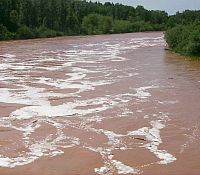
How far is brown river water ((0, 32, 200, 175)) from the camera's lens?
9.52 meters

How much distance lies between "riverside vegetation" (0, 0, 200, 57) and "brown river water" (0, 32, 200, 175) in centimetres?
1587

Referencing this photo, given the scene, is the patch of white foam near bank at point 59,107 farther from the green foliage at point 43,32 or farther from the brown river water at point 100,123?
the green foliage at point 43,32

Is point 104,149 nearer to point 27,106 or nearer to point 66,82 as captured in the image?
point 27,106

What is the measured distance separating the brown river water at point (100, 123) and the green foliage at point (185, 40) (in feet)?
34.3

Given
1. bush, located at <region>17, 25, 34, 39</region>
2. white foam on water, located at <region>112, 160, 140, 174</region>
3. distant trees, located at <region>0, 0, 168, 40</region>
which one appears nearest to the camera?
white foam on water, located at <region>112, 160, 140, 174</region>

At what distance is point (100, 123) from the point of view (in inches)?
512

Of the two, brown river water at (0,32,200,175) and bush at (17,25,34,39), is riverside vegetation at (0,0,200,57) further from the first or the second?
Answer: brown river water at (0,32,200,175)

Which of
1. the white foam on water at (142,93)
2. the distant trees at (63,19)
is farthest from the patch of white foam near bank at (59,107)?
the distant trees at (63,19)

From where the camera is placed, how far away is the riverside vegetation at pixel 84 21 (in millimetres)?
40472

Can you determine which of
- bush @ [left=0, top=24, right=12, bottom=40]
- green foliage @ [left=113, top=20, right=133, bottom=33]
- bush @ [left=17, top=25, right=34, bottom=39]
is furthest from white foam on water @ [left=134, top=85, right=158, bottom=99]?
green foliage @ [left=113, top=20, right=133, bottom=33]

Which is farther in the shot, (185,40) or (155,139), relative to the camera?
(185,40)

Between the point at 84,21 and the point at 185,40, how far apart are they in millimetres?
52424

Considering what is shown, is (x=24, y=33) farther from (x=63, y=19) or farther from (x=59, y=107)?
(x=59, y=107)

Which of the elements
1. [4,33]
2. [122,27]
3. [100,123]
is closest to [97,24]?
[122,27]
